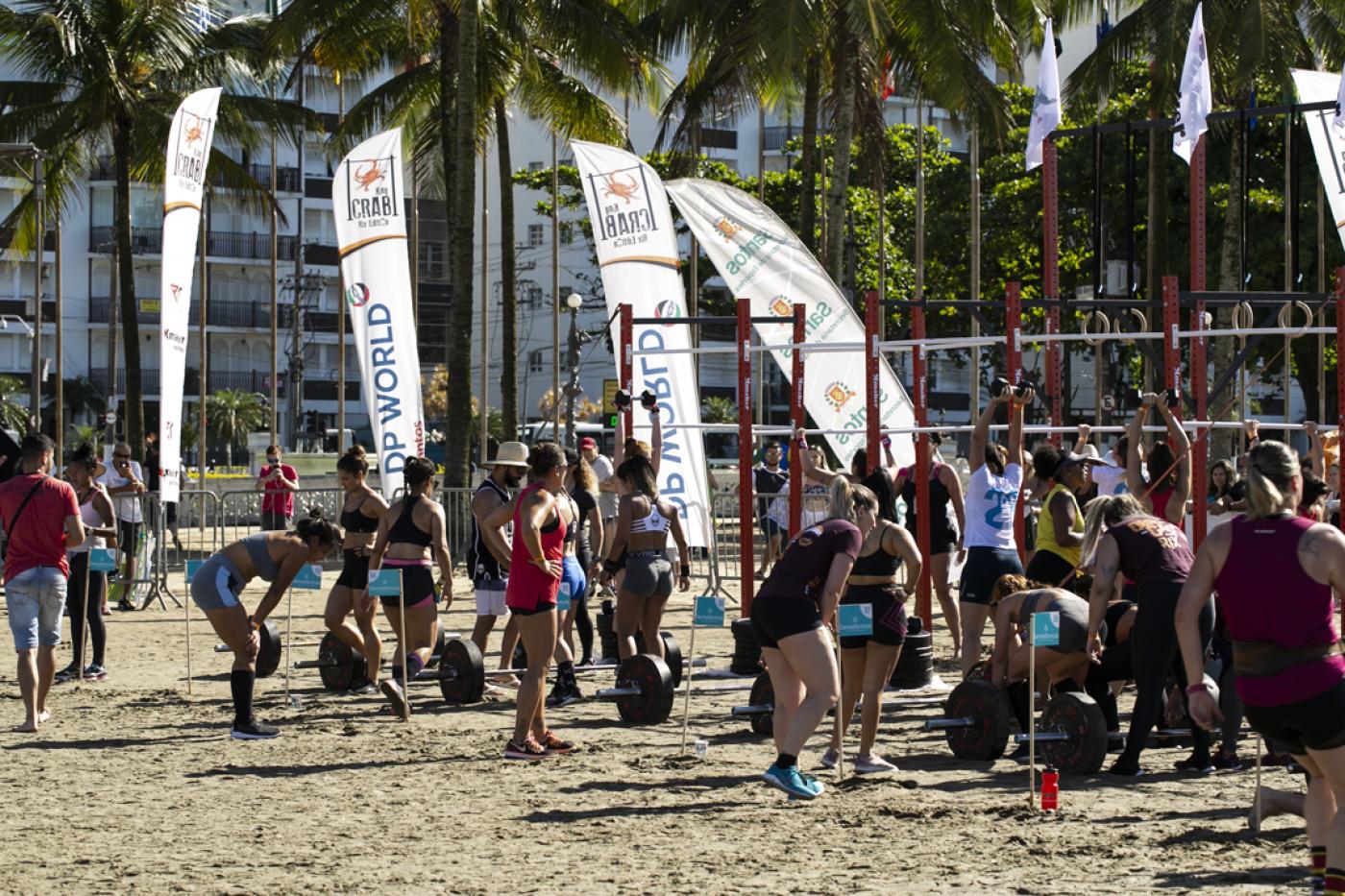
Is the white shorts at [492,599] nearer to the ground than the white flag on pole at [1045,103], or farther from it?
nearer to the ground

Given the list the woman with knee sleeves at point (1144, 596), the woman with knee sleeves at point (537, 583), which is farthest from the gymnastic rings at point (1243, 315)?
the woman with knee sleeves at point (537, 583)

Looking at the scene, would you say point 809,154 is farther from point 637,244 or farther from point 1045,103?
point 1045,103

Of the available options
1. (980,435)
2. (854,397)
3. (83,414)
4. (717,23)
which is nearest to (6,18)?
(717,23)

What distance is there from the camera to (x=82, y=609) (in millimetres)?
13094

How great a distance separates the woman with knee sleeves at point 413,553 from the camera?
446 inches

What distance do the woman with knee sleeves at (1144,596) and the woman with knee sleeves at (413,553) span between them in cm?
445

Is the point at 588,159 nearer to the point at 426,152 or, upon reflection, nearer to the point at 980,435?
the point at 980,435

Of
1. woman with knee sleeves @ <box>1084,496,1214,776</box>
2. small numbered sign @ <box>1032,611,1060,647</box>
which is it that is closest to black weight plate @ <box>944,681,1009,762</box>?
woman with knee sleeves @ <box>1084,496,1214,776</box>

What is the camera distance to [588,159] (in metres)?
17.8

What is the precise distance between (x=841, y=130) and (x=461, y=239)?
18.0 feet

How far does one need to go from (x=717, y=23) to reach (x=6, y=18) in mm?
11140

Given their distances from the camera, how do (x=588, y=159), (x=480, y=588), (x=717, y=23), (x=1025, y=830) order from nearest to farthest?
(x=1025, y=830), (x=480, y=588), (x=588, y=159), (x=717, y=23)

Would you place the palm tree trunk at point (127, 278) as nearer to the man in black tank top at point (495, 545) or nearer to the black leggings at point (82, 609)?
the black leggings at point (82, 609)

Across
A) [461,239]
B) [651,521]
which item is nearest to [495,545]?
→ [651,521]
